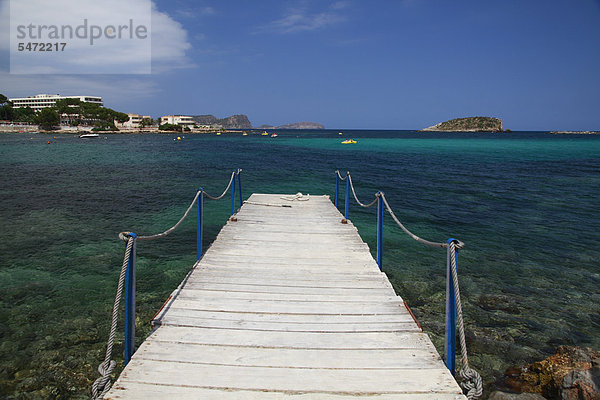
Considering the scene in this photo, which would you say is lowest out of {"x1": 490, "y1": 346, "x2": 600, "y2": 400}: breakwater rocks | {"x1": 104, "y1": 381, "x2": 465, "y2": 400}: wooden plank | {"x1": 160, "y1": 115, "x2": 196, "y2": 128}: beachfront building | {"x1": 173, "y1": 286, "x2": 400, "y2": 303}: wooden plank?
{"x1": 490, "y1": 346, "x2": 600, "y2": 400}: breakwater rocks

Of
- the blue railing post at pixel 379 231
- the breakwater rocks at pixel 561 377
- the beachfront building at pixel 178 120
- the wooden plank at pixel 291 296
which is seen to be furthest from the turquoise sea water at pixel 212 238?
the beachfront building at pixel 178 120

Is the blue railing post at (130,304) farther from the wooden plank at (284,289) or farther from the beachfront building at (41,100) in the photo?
the beachfront building at (41,100)

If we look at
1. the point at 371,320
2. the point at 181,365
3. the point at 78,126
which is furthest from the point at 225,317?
the point at 78,126

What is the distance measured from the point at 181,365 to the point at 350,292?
256 cm

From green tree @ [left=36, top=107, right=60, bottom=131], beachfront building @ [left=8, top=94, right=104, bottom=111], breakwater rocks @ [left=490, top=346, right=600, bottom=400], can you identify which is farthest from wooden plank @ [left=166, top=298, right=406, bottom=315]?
beachfront building @ [left=8, top=94, right=104, bottom=111]

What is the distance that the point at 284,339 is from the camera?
12.7ft

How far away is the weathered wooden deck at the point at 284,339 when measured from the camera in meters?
3.08

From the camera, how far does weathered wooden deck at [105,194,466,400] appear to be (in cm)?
308

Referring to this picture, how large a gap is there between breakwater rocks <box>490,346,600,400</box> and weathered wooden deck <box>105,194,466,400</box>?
184cm

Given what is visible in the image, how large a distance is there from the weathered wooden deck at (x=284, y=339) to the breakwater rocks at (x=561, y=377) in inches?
72.4

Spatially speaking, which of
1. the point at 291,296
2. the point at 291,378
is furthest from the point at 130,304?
the point at 291,296

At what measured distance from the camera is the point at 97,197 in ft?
57.3

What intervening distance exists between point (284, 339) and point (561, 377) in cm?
375

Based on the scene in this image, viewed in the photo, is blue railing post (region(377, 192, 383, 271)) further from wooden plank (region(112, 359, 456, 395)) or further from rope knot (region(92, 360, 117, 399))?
rope knot (region(92, 360, 117, 399))
